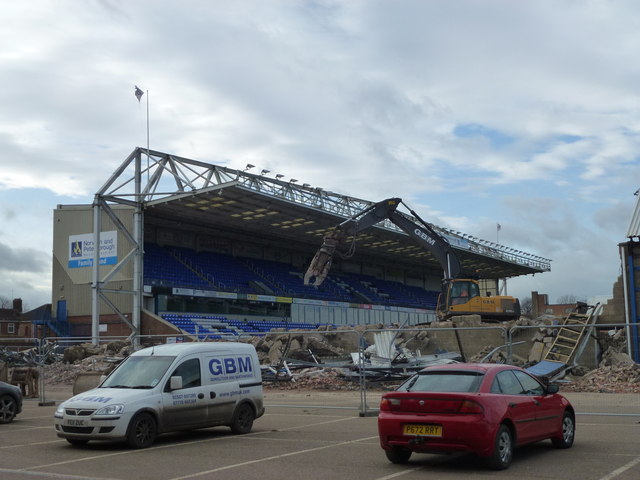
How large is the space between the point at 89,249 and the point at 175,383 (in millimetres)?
37464

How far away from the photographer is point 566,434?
11.6 metres

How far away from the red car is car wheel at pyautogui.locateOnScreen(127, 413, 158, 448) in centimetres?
450

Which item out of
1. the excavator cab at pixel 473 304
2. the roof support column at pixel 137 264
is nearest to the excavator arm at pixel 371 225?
the excavator cab at pixel 473 304

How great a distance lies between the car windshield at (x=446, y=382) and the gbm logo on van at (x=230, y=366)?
4.81 m

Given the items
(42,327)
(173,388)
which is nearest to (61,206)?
(42,327)

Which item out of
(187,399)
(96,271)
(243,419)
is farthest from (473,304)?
(187,399)

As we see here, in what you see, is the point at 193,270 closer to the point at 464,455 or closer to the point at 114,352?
the point at 114,352

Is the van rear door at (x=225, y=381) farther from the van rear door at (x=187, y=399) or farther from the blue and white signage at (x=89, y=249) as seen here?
the blue and white signage at (x=89, y=249)

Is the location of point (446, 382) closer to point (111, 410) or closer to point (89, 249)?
point (111, 410)

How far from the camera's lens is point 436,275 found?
83.4 m

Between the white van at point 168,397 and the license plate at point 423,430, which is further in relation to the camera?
the white van at point 168,397

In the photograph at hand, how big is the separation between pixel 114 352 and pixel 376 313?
3256 cm

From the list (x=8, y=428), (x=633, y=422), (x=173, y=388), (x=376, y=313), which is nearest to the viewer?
(x=173, y=388)

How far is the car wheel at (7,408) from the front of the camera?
16.9 meters
